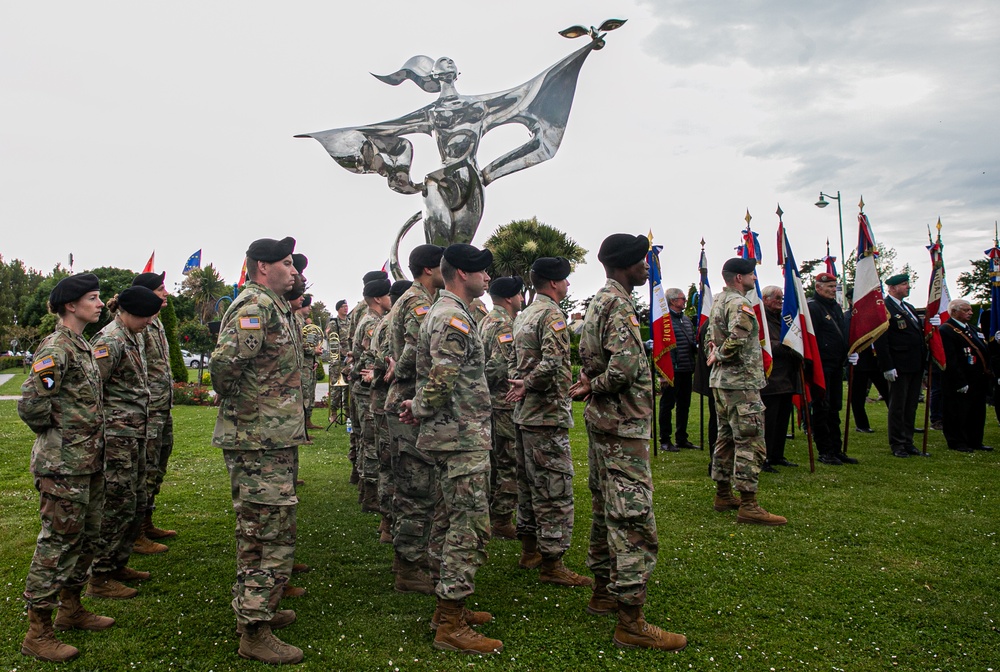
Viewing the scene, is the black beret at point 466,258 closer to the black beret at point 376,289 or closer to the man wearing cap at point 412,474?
the man wearing cap at point 412,474

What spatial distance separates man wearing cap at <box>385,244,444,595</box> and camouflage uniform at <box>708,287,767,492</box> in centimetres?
342

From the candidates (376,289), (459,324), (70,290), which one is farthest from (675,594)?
(70,290)

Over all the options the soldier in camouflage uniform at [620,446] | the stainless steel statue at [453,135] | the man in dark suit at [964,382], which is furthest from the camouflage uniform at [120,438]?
the man in dark suit at [964,382]

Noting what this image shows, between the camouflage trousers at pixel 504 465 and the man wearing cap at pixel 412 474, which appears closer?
the man wearing cap at pixel 412 474

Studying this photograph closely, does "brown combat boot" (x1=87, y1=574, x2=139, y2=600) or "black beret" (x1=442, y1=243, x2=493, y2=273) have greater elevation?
"black beret" (x1=442, y1=243, x2=493, y2=273)

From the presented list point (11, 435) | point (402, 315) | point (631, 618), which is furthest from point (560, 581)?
point (11, 435)

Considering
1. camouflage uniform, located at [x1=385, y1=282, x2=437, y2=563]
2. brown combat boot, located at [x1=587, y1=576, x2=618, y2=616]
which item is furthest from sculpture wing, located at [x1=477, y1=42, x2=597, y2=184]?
brown combat boot, located at [x1=587, y1=576, x2=618, y2=616]

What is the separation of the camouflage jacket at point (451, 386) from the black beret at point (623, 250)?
3.49ft

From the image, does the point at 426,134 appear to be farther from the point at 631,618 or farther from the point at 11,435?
the point at 631,618

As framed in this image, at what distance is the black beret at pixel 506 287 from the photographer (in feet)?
22.5

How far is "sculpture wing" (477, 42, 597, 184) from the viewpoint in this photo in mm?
12070

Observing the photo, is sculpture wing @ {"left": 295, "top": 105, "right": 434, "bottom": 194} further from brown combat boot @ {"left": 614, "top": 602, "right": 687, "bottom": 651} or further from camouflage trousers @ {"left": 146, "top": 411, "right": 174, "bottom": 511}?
brown combat boot @ {"left": 614, "top": 602, "right": 687, "bottom": 651}

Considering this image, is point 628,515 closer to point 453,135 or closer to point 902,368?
point 902,368

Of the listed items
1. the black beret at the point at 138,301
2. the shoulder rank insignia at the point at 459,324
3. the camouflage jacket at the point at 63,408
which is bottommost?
the camouflage jacket at the point at 63,408
